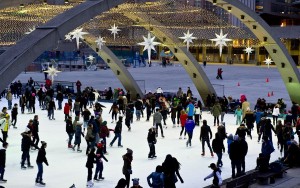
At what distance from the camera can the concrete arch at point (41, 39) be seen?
1260 centimetres

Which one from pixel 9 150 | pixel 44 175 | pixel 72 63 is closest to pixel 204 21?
pixel 9 150

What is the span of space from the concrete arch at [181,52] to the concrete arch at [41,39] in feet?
29.0

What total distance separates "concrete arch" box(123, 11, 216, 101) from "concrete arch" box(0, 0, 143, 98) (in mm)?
8832

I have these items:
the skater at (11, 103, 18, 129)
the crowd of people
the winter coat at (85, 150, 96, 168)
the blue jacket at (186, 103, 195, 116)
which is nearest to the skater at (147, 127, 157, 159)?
the crowd of people

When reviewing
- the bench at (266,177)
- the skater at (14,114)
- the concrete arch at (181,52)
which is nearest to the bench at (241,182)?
the bench at (266,177)

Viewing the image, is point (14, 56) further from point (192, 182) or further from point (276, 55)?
point (276, 55)

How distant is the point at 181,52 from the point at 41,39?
14029 millimetres

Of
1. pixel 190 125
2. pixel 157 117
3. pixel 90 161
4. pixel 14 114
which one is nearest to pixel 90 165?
pixel 90 161

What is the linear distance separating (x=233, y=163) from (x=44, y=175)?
5.02m

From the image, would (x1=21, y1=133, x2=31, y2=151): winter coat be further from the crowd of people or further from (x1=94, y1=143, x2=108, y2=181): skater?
(x1=94, y1=143, x2=108, y2=181): skater

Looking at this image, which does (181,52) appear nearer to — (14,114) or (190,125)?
(14,114)

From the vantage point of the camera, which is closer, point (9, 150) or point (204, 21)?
point (9, 150)

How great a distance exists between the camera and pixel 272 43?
2511 centimetres

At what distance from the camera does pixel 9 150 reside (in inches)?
674
